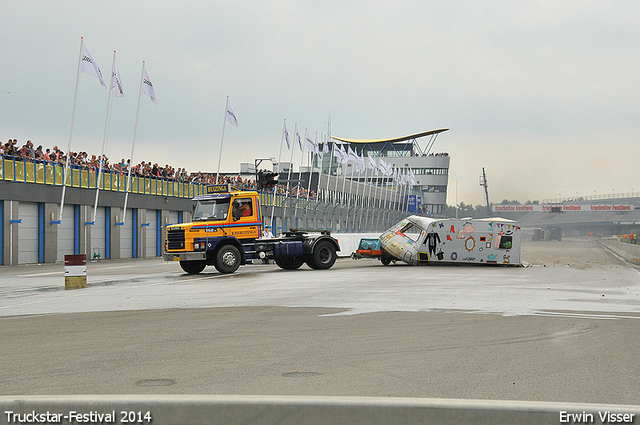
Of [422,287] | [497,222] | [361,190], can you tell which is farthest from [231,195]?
[361,190]

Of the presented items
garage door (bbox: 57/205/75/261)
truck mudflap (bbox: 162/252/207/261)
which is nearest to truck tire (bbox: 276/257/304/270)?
truck mudflap (bbox: 162/252/207/261)

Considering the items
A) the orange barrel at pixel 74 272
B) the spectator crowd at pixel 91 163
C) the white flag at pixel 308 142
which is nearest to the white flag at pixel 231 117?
the spectator crowd at pixel 91 163

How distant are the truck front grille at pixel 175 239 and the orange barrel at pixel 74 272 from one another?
5351 mm

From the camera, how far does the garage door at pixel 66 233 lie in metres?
37.5

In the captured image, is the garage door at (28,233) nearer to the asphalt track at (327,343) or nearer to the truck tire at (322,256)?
the truck tire at (322,256)

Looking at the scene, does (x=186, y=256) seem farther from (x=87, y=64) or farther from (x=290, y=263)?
(x=87, y=64)

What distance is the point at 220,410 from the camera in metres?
4.82

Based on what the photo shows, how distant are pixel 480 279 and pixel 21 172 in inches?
940

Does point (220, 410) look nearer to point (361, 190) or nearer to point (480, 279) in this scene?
point (480, 279)

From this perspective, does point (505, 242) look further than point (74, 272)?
Yes

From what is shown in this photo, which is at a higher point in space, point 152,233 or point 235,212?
point 235,212

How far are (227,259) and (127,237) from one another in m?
20.6

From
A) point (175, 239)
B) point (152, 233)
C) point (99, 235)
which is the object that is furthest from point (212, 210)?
point (152, 233)

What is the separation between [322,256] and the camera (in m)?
28.2
